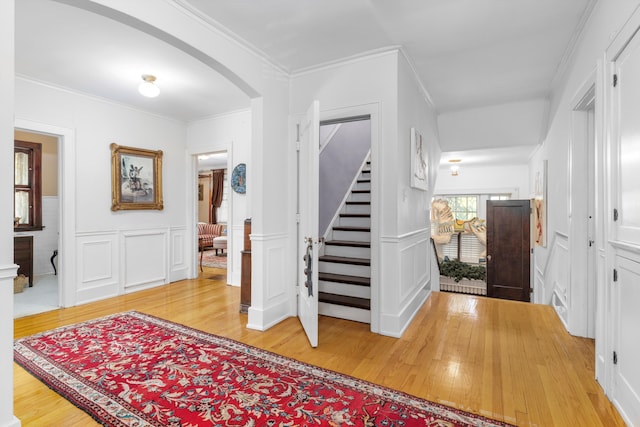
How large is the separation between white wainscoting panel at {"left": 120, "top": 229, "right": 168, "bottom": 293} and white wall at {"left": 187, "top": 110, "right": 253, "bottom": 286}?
3.44ft

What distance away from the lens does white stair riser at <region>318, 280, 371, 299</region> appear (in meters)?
3.38

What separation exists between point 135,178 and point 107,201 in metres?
0.50

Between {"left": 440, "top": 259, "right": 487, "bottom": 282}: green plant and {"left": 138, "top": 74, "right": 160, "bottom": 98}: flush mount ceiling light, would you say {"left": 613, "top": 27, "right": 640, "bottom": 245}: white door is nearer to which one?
{"left": 138, "top": 74, "right": 160, "bottom": 98}: flush mount ceiling light

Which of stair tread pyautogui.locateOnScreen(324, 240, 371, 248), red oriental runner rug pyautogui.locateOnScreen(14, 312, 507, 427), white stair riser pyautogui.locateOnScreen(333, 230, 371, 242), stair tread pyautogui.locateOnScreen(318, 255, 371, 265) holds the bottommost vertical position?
red oriental runner rug pyautogui.locateOnScreen(14, 312, 507, 427)

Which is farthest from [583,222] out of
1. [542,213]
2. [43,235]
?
[43,235]

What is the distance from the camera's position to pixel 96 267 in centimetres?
406

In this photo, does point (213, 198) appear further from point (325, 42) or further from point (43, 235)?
point (325, 42)

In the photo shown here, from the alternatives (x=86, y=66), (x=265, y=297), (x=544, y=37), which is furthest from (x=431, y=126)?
(x=86, y=66)

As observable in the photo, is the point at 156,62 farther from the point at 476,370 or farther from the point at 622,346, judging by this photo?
the point at 622,346

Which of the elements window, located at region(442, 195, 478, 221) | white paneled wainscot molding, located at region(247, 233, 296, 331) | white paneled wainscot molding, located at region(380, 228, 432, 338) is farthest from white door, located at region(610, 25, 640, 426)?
window, located at region(442, 195, 478, 221)

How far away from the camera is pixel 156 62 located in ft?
10.2

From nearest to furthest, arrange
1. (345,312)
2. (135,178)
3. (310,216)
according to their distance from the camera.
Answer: (310,216), (345,312), (135,178)

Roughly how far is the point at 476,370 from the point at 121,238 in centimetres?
449

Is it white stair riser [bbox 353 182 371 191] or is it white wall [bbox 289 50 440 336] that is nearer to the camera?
white wall [bbox 289 50 440 336]
